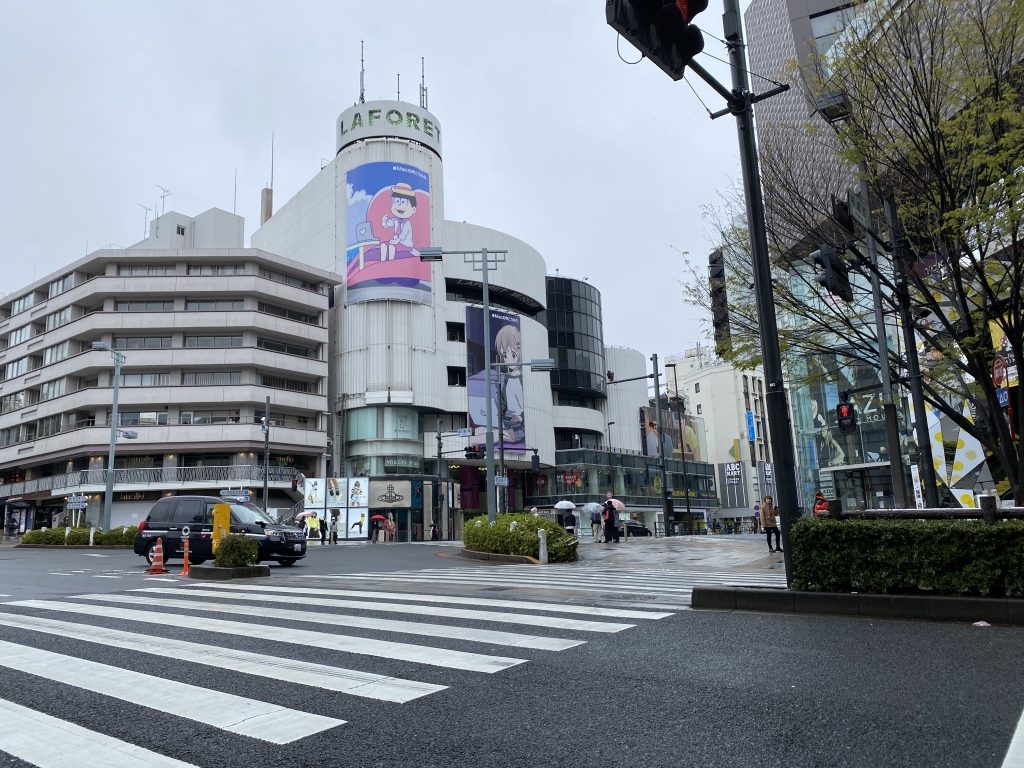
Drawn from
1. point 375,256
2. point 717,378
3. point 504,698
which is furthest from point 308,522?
point 717,378

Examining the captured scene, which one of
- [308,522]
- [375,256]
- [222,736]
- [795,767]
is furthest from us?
[375,256]

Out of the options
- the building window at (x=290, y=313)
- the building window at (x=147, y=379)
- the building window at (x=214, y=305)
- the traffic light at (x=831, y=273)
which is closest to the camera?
the traffic light at (x=831, y=273)

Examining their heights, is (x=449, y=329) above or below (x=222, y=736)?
above

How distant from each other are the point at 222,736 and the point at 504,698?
1.61 metres

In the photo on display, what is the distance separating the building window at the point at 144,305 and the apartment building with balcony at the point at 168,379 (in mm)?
108

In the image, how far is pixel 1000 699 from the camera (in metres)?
4.27

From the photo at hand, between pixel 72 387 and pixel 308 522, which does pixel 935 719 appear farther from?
pixel 72 387

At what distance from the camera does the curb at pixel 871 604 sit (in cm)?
683

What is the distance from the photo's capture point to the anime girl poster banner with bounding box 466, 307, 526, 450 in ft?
206

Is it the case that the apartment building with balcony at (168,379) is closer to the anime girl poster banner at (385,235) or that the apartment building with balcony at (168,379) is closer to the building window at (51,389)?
the building window at (51,389)

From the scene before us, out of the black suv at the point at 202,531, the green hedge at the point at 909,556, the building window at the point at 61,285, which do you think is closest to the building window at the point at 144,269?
the building window at the point at 61,285

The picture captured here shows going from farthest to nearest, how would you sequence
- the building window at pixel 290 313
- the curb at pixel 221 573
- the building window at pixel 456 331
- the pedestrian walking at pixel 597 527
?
the building window at pixel 456 331
the building window at pixel 290 313
the pedestrian walking at pixel 597 527
the curb at pixel 221 573

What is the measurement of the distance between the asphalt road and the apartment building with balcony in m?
46.4

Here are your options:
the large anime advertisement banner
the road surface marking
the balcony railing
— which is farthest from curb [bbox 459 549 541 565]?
the balcony railing
